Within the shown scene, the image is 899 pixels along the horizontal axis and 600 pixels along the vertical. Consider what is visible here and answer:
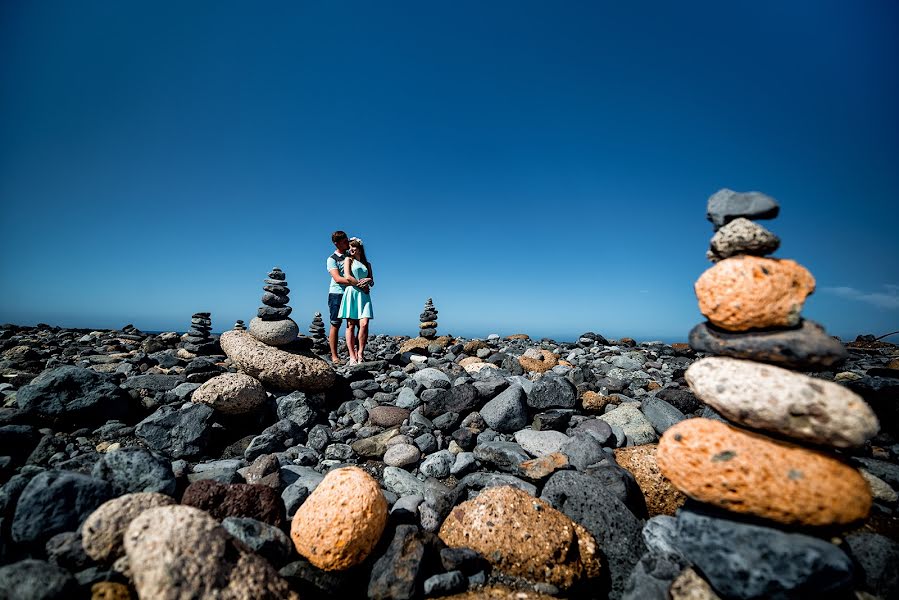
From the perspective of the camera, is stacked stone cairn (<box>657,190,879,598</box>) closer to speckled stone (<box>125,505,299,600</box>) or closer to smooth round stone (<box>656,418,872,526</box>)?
smooth round stone (<box>656,418,872,526</box>)

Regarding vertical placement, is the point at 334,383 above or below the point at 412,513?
above

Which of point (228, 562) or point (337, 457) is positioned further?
point (337, 457)

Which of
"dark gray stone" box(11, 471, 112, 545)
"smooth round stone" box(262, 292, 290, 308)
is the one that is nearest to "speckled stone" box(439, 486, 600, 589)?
"dark gray stone" box(11, 471, 112, 545)

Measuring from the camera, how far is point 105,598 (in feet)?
8.98

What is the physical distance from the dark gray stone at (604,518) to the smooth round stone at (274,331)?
7902 millimetres

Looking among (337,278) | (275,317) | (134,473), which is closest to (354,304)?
(337,278)

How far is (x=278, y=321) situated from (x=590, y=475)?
8870 millimetres

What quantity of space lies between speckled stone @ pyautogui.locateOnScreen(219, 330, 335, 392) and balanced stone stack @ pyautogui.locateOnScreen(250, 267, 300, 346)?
952 millimetres

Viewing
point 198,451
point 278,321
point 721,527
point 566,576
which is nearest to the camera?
point 721,527

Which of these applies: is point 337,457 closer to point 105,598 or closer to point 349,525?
point 349,525

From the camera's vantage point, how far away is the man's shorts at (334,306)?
1129 centimetres

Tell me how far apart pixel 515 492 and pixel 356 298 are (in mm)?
7893

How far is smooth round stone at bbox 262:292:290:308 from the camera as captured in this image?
10.3 metres

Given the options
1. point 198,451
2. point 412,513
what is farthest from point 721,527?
point 198,451
